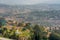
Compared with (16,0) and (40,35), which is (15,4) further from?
(40,35)

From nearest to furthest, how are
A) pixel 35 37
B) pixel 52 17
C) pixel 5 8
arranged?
1. pixel 35 37
2. pixel 52 17
3. pixel 5 8

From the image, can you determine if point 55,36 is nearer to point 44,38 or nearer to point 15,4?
point 44,38

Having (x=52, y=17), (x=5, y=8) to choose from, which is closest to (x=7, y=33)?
(x=52, y=17)

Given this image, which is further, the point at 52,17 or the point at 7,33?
the point at 52,17

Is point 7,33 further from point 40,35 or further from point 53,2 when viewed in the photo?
point 53,2

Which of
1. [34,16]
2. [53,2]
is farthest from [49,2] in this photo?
[34,16]

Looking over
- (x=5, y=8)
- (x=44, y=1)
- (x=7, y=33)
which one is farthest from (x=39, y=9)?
(x=7, y=33)

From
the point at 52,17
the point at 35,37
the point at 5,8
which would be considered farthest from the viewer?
the point at 5,8

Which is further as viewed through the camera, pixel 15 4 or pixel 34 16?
pixel 15 4
